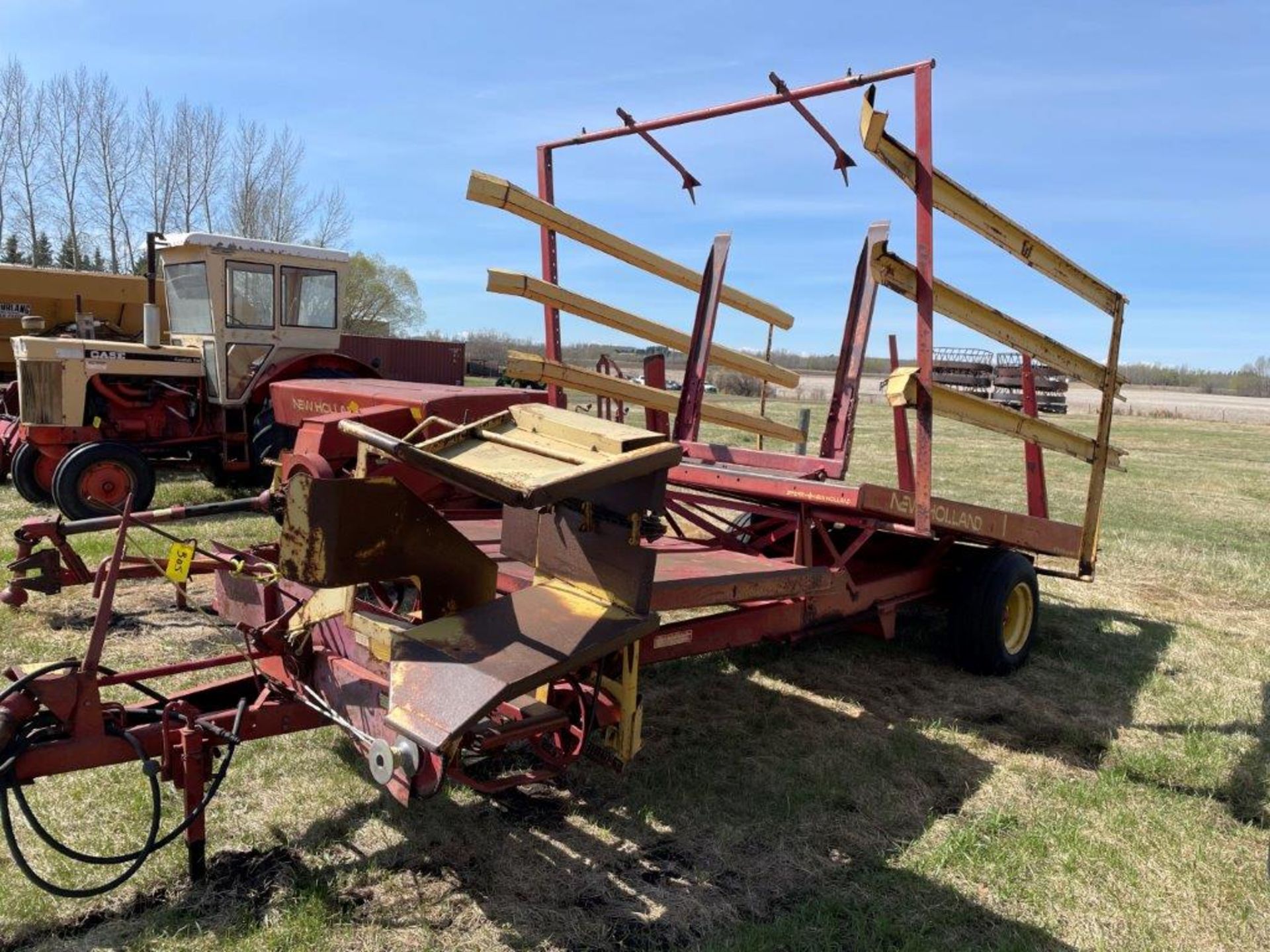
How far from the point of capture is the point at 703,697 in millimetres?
4652

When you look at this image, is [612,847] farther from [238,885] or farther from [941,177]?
Result: [941,177]

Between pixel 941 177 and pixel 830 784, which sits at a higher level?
pixel 941 177

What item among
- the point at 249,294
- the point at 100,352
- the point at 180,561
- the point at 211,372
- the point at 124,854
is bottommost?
the point at 124,854

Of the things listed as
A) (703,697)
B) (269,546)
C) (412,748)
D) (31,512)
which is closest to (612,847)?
(412,748)

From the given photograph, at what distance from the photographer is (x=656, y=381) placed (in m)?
6.41

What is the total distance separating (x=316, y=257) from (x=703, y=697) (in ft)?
22.8

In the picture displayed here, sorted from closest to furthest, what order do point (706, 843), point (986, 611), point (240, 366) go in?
point (706, 843) < point (986, 611) < point (240, 366)

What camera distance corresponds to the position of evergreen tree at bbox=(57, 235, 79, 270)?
1433 inches

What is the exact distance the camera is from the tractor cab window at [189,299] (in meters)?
9.18

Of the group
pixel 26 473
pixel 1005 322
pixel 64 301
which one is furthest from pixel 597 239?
pixel 64 301

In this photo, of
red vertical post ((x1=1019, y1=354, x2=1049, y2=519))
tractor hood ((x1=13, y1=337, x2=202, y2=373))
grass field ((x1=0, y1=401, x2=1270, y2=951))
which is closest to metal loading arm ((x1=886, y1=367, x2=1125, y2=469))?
red vertical post ((x1=1019, y1=354, x2=1049, y2=519))

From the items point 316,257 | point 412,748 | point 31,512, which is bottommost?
point 31,512

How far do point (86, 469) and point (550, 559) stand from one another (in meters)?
6.46

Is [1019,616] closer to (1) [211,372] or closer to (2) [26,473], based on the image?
(1) [211,372]
